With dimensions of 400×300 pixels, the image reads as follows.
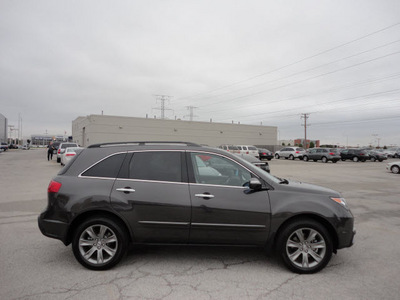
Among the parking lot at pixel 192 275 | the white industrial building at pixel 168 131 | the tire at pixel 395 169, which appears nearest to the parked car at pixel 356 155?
the tire at pixel 395 169

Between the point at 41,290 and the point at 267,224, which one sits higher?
the point at 267,224

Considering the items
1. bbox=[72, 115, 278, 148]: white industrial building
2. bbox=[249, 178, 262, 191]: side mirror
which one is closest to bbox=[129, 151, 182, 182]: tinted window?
bbox=[249, 178, 262, 191]: side mirror

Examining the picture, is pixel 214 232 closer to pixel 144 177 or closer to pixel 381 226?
pixel 144 177

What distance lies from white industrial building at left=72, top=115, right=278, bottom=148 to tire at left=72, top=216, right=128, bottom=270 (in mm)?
45826

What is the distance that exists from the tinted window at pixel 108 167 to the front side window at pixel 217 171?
1049 mm

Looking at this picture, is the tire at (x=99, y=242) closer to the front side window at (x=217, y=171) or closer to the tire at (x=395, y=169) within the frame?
the front side window at (x=217, y=171)

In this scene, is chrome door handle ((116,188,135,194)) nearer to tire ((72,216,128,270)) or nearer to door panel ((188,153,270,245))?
tire ((72,216,128,270))

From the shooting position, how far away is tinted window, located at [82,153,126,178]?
12.7 feet

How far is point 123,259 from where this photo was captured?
13.2ft

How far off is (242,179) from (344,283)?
68.4 inches

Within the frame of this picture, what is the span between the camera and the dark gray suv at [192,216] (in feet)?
11.9

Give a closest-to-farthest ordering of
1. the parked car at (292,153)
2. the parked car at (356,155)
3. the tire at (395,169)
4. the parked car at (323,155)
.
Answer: the tire at (395,169), the parked car at (323,155), the parked car at (356,155), the parked car at (292,153)

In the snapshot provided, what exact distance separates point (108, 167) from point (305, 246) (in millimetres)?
2856

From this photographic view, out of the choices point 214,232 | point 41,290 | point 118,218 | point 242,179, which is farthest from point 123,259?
point 242,179
